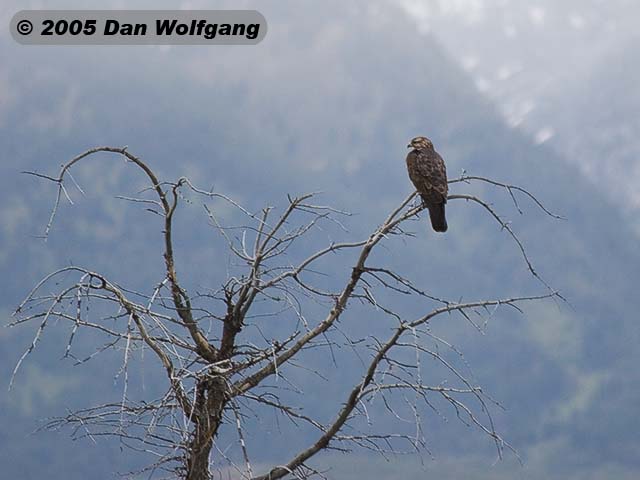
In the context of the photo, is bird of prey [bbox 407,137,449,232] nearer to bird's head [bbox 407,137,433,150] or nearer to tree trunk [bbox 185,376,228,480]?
bird's head [bbox 407,137,433,150]

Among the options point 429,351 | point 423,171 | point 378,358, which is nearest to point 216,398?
point 378,358

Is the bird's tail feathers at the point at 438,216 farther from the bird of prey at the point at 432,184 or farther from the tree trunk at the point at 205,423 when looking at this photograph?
the tree trunk at the point at 205,423

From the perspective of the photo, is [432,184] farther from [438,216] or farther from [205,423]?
[205,423]

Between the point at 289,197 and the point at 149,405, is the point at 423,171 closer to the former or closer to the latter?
the point at 289,197

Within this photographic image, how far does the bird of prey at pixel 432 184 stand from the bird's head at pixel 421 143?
0.16 meters

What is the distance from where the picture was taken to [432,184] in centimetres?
522

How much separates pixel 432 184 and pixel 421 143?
0.51m

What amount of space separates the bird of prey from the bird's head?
163 mm

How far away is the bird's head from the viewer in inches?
221

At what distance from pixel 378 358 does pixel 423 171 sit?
1394mm

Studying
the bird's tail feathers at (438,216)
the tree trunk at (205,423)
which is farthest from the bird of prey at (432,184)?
the tree trunk at (205,423)

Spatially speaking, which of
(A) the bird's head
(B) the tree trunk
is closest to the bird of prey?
(A) the bird's head

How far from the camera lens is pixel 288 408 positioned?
4828mm

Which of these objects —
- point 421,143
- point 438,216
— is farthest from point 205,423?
point 421,143
